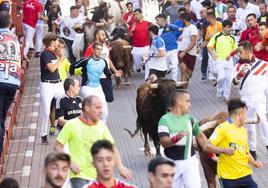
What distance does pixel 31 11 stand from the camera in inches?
1029

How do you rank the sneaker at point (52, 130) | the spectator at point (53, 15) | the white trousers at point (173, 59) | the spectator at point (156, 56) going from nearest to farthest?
the sneaker at point (52, 130) < the spectator at point (156, 56) < the white trousers at point (173, 59) < the spectator at point (53, 15)

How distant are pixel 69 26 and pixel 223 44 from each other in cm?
623

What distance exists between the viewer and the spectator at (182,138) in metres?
11.5

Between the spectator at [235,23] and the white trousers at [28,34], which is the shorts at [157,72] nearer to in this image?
the spectator at [235,23]

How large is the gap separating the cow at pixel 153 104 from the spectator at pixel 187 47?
5249 millimetres

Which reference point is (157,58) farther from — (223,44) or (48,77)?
(48,77)

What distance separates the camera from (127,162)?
15.9 meters

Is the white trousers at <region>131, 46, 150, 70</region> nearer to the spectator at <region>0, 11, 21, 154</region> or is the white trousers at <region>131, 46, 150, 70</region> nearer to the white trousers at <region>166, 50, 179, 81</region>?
the white trousers at <region>166, 50, 179, 81</region>

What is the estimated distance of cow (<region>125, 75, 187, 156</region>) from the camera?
15.6 metres

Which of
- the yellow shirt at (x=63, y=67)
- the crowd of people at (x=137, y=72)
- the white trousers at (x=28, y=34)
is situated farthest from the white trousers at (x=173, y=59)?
the yellow shirt at (x=63, y=67)

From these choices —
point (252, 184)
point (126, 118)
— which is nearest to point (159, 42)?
point (126, 118)

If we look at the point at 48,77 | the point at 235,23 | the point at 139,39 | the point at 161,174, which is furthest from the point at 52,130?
the point at 161,174

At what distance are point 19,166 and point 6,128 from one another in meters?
0.93

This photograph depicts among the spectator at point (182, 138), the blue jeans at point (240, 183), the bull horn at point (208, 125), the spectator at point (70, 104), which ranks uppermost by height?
the spectator at point (70, 104)
